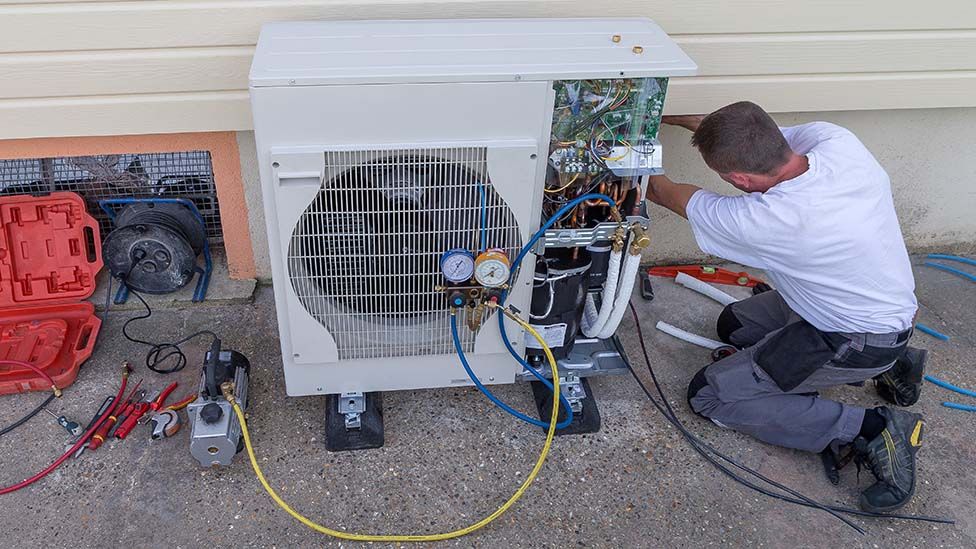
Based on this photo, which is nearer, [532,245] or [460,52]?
[460,52]

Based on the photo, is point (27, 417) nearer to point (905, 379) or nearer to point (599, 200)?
point (599, 200)

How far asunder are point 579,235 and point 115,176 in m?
1.82

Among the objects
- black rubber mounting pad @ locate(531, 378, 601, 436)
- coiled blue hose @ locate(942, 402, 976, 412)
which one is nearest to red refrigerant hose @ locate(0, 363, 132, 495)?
black rubber mounting pad @ locate(531, 378, 601, 436)

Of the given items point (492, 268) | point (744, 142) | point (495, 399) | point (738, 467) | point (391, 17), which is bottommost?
point (738, 467)

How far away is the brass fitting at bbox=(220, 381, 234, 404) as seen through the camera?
2000mm

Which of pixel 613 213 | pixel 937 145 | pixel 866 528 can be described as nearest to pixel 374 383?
pixel 613 213

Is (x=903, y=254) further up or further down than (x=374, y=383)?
further up

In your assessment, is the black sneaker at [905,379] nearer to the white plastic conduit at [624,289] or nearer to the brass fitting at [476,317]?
the white plastic conduit at [624,289]

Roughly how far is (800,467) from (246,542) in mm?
1681

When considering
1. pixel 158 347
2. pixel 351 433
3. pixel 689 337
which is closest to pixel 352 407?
pixel 351 433

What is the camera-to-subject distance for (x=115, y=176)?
102 inches

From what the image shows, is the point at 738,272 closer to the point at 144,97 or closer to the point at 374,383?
the point at 374,383

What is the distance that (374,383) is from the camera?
2.12m

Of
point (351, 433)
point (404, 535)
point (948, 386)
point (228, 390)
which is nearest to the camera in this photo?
point (404, 535)
